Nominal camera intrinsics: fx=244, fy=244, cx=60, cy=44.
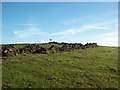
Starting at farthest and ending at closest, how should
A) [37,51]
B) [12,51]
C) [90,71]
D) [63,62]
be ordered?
[37,51] → [12,51] → [63,62] → [90,71]

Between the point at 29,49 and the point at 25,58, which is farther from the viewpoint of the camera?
the point at 29,49

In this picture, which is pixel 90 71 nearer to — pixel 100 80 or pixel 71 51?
pixel 100 80

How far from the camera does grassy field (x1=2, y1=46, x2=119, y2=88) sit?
19594 mm

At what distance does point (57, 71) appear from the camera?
2259cm

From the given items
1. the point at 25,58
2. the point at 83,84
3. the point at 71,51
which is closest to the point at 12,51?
the point at 25,58

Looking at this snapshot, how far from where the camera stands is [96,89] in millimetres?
19172

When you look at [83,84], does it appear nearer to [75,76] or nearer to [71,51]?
[75,76]

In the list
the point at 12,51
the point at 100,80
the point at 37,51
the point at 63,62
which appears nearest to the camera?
the point at 100,80

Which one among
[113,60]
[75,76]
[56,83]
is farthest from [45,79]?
[113,60]

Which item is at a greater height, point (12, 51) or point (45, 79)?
point (12, 51)

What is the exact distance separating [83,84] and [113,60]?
10.7 meters

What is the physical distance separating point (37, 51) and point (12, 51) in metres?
3.37

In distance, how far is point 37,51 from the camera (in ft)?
99.0

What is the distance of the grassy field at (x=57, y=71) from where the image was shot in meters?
19.6
